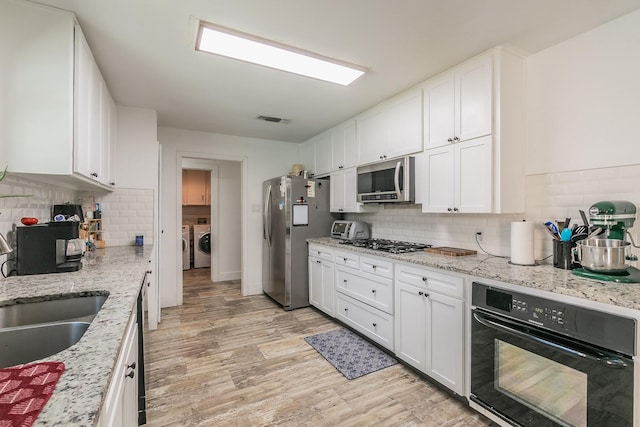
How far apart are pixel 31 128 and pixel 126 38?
832 mm

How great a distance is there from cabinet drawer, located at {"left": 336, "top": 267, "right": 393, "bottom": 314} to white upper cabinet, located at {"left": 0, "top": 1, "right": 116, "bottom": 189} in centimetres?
237

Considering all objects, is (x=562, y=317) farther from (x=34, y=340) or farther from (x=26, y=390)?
(x=34, y=340)

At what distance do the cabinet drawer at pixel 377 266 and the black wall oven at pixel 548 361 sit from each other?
2.64 ft

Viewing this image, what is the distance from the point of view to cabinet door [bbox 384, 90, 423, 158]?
8.95 ft

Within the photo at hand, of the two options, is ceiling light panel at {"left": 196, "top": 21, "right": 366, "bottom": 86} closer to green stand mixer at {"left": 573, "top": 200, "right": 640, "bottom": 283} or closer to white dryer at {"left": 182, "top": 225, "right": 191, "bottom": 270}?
green stand mixer at {"left": 573, "top": 200, "right": 640, "bottom": 283}

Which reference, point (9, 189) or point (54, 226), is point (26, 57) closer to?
point (9, 189)

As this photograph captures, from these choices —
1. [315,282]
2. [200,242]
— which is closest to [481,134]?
[315,282]

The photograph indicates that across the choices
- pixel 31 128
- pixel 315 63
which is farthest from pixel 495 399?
pixel 31 128

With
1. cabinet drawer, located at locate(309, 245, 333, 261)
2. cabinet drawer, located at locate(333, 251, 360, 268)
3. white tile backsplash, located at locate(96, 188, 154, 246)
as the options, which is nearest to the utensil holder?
cabinet drawer, located at locate(333, 251, 360, 268)

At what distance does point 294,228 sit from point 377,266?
147 cm

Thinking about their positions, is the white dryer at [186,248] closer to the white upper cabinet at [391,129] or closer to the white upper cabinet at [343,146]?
the white upper cabinet at [343,146]

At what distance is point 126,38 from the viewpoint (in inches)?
78.0

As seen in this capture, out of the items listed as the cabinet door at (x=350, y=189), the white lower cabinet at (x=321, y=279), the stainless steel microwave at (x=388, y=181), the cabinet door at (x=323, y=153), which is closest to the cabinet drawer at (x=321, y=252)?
the white lower cabinet at (x=321, y=279)

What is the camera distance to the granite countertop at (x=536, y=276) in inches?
53.4
